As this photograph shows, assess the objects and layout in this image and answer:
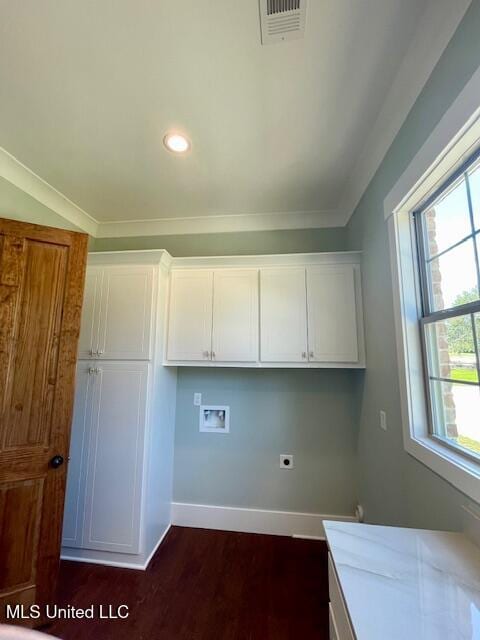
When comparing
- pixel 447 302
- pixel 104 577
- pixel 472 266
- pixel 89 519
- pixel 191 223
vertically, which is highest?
pixel 191 223

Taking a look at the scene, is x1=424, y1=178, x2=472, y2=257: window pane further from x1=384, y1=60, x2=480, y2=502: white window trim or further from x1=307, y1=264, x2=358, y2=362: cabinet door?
x1=307, y1=264, x2=358, y2=362: cabinet door

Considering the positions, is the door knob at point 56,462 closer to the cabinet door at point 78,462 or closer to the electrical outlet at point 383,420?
the cabinet door at point 78,462

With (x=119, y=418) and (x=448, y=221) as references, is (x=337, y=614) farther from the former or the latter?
(x=119, y=418)

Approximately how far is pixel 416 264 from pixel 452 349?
1.63ft

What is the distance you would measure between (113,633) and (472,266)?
263cm

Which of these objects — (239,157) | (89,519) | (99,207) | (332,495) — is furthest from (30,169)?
(332,495)

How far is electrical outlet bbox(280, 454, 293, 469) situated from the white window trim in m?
1.26

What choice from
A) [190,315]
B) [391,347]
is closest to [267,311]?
[190,315]

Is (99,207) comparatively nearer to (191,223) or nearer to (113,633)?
(191,223)

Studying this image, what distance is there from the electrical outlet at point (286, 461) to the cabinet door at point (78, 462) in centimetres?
164

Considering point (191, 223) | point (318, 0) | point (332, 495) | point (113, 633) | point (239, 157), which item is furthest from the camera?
point (191, 223)

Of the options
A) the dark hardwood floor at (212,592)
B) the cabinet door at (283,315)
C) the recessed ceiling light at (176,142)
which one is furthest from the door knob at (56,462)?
the recessed ceiling light at (176,142)

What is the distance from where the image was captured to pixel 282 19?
1.13m

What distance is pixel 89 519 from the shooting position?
6.95 ft
